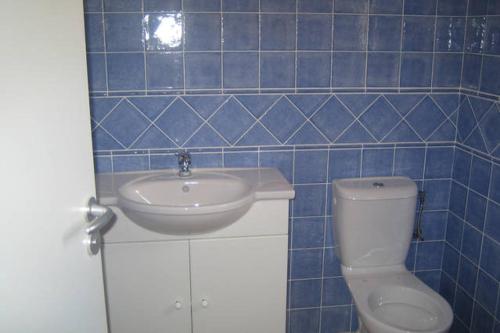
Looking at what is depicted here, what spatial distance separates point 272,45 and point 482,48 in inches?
35.5

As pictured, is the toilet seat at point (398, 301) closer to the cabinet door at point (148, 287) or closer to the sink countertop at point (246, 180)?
the sink countertop at point (246, 180)

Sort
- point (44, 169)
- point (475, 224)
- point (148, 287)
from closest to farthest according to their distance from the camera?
point (44, 169), point (148, 287), point (475, 224)

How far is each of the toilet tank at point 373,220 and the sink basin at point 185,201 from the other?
481 millimetres

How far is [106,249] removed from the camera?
198 centimetres

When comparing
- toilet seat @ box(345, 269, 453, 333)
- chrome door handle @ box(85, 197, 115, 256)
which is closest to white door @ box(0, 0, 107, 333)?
chrome door handle @ box(85, 197, 115, 256)

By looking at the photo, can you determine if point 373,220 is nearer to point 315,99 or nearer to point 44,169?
point 315,99

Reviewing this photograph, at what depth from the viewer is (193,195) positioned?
215 cm

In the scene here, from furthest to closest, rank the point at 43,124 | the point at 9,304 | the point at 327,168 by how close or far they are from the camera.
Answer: the point at 327,168 < the point at 43,124 < the point at 9,304

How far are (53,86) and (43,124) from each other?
9 cm

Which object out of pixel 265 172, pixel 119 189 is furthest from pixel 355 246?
pixel 119 189

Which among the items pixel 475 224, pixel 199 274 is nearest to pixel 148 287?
pixel 199 274

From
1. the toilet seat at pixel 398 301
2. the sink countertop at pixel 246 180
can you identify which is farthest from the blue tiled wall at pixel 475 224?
the sink countertop at pixel 246 180

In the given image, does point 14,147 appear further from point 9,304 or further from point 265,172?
point 265,172

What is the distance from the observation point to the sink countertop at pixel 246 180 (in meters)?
2.00
